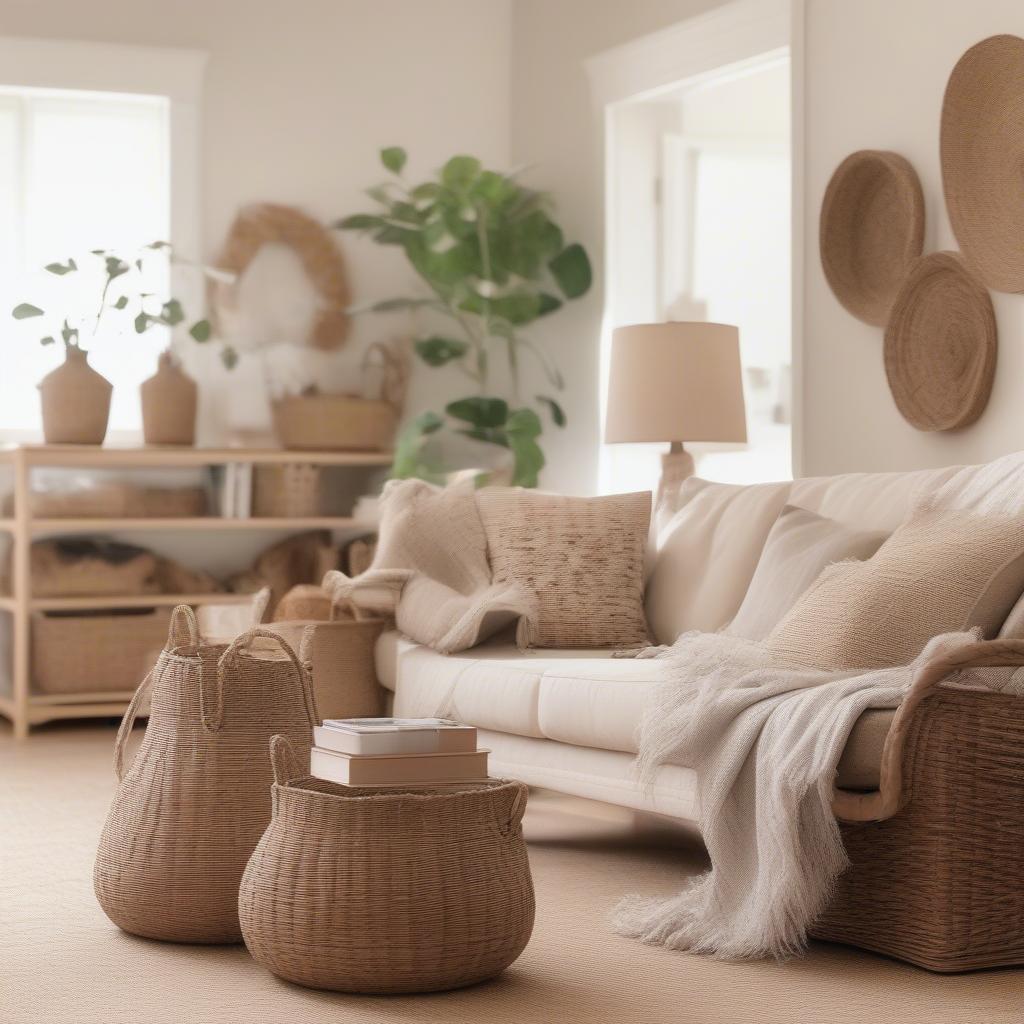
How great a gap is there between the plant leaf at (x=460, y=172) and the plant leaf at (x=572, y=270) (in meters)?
0.42

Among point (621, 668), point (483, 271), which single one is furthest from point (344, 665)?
point (483, 271)

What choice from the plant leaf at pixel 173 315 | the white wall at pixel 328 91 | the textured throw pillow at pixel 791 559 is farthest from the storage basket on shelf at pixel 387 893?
the white wall at pixel 328 91

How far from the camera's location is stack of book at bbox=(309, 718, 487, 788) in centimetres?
256

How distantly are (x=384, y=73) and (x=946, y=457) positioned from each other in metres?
3.15

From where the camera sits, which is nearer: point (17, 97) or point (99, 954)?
point (99, 954)

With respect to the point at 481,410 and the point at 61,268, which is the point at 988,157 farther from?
the point at 61,268

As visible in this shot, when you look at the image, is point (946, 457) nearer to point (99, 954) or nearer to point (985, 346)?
point (985, 346)

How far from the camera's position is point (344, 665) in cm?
438

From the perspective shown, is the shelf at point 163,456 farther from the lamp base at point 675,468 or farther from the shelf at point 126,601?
the lamp base at point 675,468

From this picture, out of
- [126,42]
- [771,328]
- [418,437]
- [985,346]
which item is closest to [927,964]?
→ [985,346]

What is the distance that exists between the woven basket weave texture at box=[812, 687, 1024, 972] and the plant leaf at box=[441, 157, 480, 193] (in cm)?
380

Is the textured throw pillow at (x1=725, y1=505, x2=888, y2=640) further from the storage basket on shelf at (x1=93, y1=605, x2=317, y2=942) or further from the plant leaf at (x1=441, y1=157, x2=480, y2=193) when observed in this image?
the plant leaf at (x1=441, y1=157, x2=480, y2=193)

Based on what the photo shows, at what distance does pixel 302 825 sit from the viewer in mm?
2539

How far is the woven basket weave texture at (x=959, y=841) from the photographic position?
2662 mm
